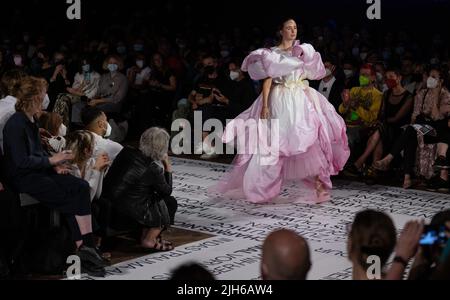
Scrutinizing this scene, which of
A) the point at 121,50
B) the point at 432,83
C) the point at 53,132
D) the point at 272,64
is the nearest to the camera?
the point at 53,132

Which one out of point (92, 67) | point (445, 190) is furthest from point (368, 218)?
point (92, 67)

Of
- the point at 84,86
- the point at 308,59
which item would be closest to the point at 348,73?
the point at 308,59

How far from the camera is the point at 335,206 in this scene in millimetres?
6922

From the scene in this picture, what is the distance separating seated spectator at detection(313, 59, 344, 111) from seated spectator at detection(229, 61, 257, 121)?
0.88 m

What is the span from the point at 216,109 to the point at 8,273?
4612 millimetres

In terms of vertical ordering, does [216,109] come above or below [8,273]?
above

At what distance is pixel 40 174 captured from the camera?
16.4ft

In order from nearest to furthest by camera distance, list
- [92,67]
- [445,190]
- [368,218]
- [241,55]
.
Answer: [368,218], [445,190], [92,67], [241,55]

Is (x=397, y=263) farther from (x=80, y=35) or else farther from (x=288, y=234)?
(x=80, y=35)

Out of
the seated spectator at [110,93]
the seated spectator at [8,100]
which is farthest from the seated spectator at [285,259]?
the seated spectator at [110,93]

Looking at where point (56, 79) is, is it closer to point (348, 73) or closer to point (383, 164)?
point (348, 73)

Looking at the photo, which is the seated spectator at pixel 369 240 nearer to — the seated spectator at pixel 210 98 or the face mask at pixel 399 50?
the seated spectator at pixel 210 98

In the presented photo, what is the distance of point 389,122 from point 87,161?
3.54 m

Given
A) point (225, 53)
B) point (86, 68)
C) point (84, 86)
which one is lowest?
point (84, 86)
